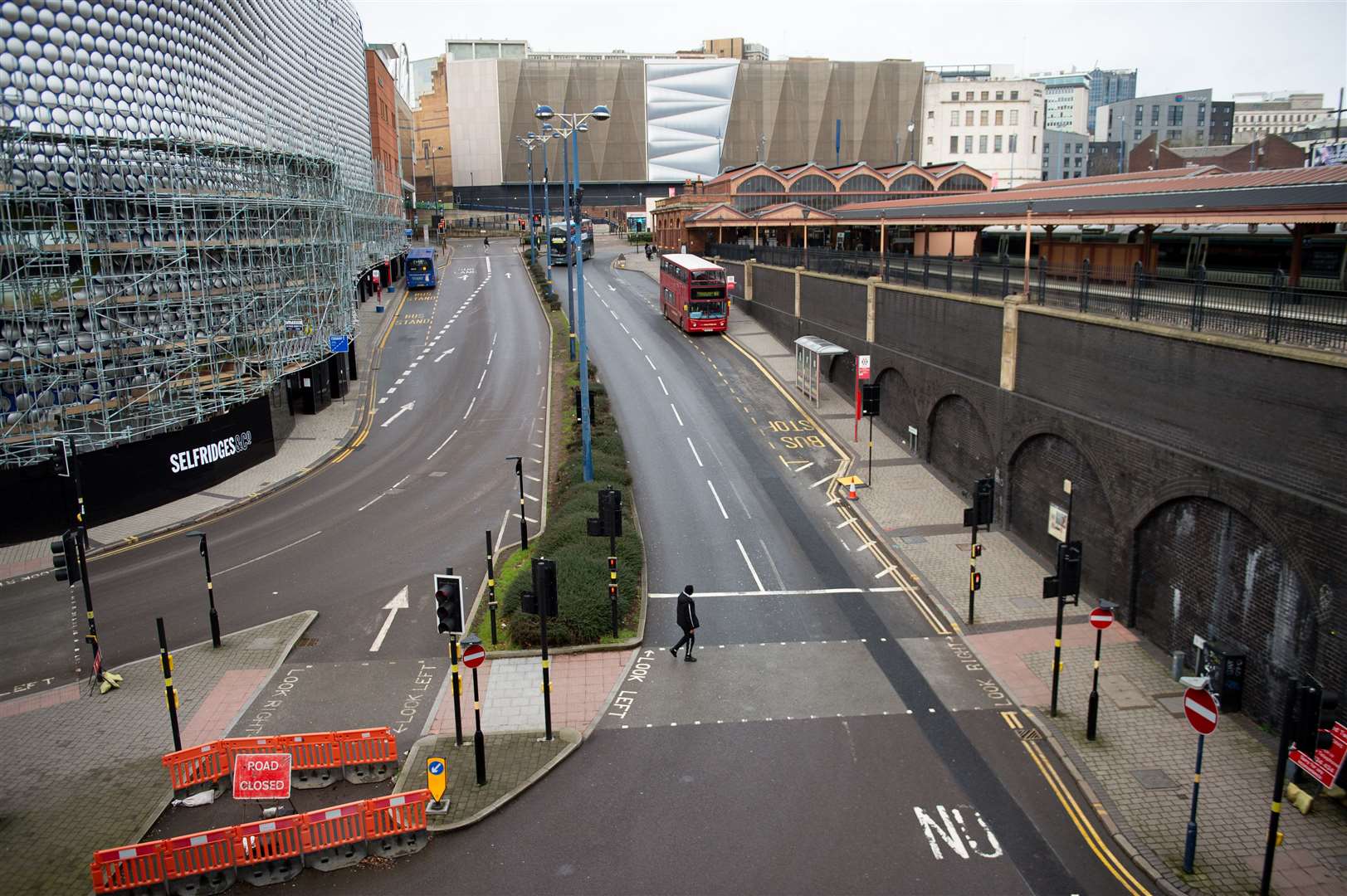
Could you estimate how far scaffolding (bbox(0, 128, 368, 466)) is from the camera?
26.5 m

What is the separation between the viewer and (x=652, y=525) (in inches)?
1054

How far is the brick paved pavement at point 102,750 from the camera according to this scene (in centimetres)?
1317

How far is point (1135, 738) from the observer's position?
1576cm

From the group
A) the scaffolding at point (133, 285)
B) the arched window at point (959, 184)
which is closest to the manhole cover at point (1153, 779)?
the scaffolding at point (133, 285)

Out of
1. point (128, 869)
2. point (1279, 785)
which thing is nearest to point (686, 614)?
point (128, 869)

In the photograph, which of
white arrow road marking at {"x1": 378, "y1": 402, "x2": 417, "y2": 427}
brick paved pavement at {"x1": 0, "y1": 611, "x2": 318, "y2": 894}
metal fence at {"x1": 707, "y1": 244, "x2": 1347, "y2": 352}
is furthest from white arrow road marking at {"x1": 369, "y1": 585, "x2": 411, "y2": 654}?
white arrow road marking at {"x1": 378, "y1": 402, "x2": 417, "y2": 427}

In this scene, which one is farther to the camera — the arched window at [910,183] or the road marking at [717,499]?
the arched window at [910,183]

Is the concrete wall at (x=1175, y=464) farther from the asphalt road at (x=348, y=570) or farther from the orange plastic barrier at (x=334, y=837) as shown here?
the orange plastic barrier at (x=334, y=837)

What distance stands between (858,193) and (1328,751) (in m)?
65.4

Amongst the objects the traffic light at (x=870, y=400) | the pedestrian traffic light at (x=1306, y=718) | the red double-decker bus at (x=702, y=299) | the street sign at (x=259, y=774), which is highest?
the red double-decker bus at (x=702, y=299)

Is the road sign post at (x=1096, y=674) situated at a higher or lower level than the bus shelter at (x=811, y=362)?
lower

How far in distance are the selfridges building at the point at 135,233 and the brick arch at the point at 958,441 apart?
23.3 meters

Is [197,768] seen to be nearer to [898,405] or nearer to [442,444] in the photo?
[442,444]

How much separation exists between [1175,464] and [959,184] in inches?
2388
